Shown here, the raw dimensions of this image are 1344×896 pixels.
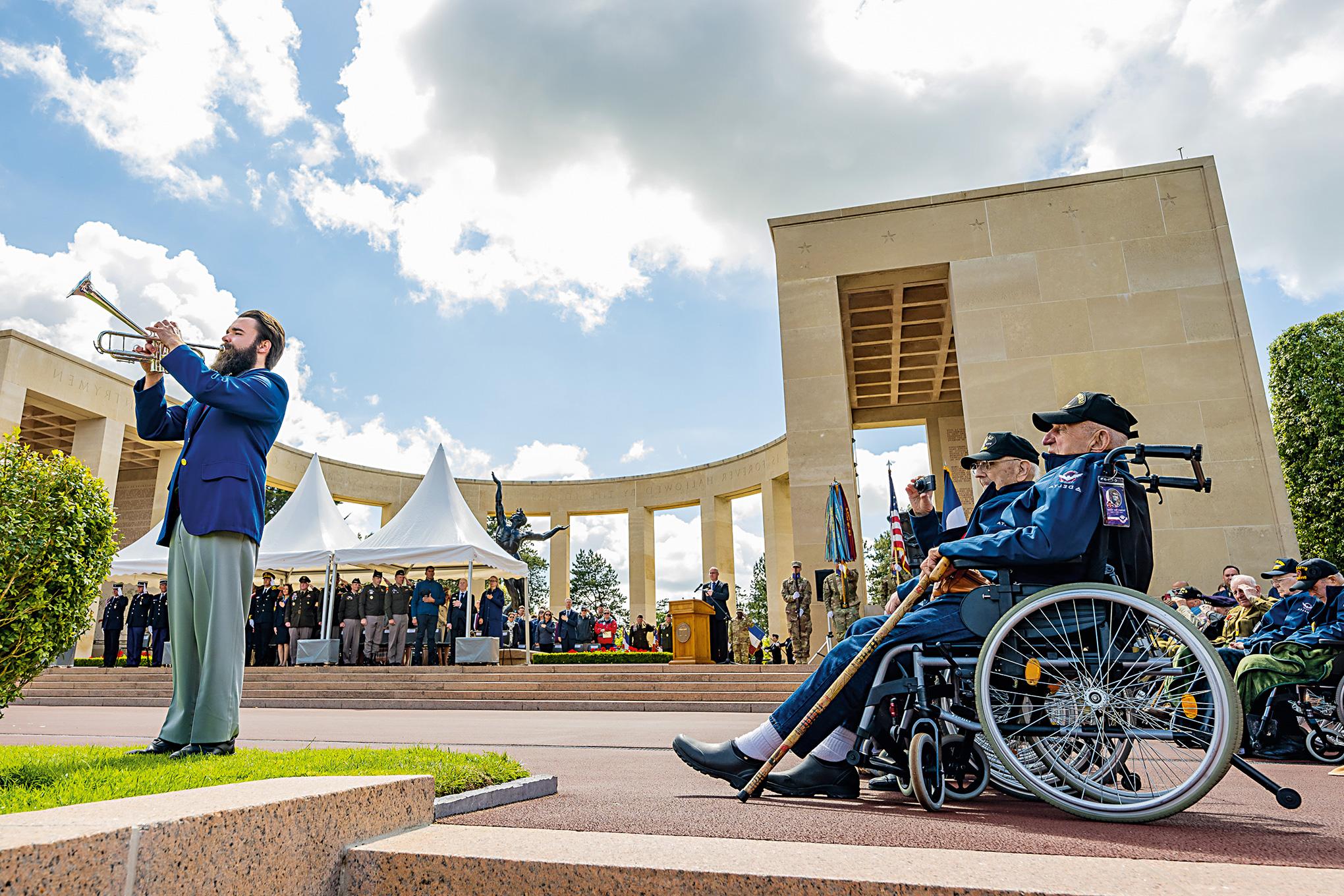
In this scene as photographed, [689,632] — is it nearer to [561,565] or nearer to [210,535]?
[210,535]

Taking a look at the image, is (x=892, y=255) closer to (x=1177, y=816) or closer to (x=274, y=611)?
(x=274, y=611)

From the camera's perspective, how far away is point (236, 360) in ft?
12.2

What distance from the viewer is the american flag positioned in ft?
17.5

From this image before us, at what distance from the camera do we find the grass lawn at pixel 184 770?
7.12 feet

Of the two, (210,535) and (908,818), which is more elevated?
(210,535)

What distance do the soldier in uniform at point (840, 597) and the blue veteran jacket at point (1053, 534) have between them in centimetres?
1231

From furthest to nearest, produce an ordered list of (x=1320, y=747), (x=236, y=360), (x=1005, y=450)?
(x=1320, y=747), (x=236, y=360), (x=1005, y=450)

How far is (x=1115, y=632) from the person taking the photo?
2.45m

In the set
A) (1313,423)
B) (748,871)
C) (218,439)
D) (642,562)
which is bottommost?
(748,871)

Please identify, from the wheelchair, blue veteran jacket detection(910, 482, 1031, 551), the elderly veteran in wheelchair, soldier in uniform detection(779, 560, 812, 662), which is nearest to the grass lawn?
the elderly veteran in wheelchair

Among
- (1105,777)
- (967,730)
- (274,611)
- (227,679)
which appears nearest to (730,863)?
(967,730)

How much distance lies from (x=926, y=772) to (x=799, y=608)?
1354 cm

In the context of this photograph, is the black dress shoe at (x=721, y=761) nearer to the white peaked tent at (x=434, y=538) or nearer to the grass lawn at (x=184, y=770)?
the grass lawn at (x=184, y=770)

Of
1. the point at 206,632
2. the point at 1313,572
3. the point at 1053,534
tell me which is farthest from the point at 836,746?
the point at 1313,572
